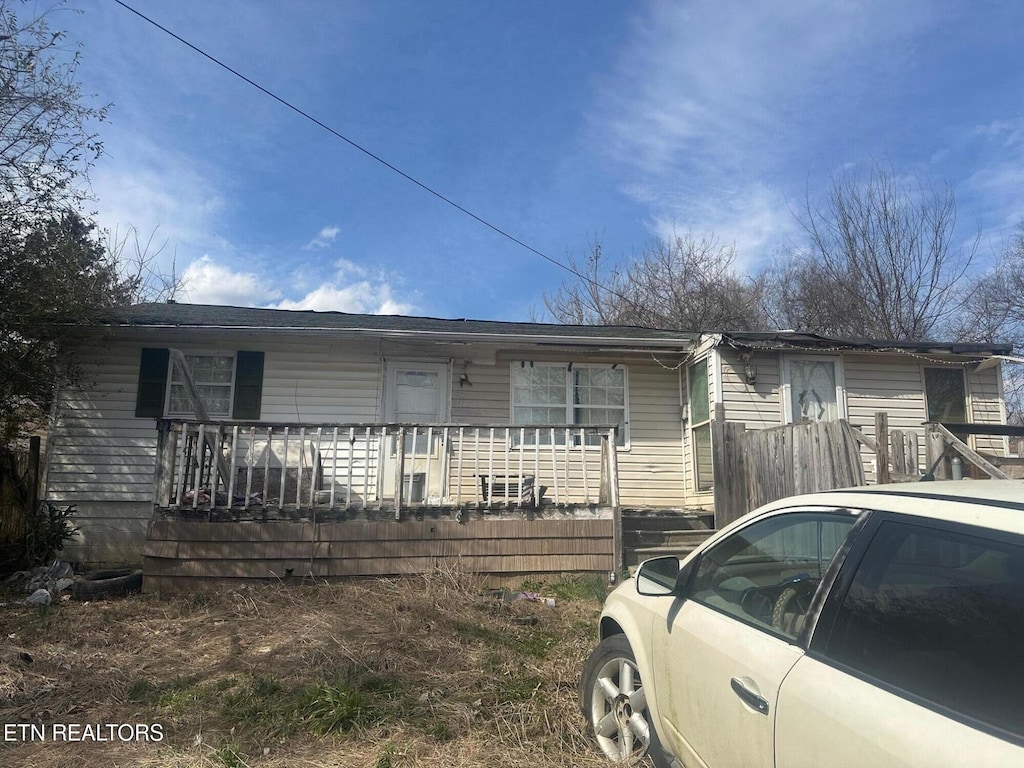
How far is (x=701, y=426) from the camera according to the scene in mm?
9414

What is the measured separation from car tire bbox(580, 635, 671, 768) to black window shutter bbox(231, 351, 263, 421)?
724 cm

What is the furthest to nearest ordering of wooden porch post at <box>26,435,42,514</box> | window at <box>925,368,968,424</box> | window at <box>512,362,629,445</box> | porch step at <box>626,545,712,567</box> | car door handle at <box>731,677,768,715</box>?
1. window at <box>512,362,629,445</box>
2. window at <box>925,368,968,424</box>
3. wooden porch post at <box>26,435,42,514</box>
4. porch step at <box>626,545,712,567</box>
5. car door handle at <box>731,677,768,715</box>

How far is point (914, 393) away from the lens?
9.58m

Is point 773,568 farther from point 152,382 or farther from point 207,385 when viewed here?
point 152,382

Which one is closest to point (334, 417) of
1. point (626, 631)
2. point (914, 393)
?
point (626, 631)

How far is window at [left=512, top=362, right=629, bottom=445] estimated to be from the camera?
998 centimetres

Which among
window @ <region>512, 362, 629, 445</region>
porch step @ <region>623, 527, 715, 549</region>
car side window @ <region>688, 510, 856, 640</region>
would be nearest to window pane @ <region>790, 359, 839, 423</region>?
window @ <region>512, 362, 629, 445</region>

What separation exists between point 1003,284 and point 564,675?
2294 cm

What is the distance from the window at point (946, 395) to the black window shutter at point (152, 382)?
1086 cm

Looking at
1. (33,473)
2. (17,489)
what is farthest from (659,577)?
(17,489)

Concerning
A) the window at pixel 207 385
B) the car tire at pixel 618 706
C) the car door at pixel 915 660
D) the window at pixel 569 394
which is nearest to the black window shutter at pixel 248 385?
the window at pixel 207 385

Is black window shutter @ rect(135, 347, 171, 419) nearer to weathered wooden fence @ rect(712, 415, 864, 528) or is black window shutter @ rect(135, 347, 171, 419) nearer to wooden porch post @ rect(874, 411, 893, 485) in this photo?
weathered wooden fence @ rect(712, 415, 864, 528)

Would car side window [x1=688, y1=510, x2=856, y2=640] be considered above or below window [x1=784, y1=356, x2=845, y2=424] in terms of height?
below

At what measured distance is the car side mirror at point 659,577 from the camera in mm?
2824
